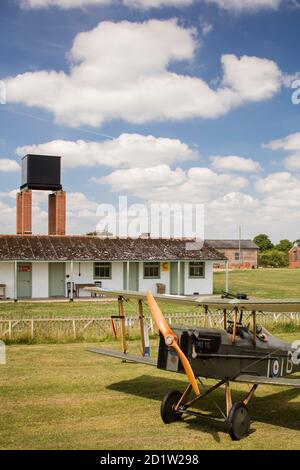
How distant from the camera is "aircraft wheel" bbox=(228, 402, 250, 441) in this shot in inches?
361

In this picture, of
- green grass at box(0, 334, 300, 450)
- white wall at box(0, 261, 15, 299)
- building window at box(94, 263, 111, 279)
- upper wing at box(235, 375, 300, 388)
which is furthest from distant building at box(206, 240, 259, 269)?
upper wing at box(235, 375, 300, 388)

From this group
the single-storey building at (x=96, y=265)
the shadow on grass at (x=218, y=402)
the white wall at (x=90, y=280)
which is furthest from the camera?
the single-storey building at (x=96, y=265)

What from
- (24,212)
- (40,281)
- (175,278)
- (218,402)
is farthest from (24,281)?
(218,402)

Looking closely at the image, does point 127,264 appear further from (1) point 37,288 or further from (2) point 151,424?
(2) point 151,424

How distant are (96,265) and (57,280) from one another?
112 inches

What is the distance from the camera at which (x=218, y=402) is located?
39.0ft

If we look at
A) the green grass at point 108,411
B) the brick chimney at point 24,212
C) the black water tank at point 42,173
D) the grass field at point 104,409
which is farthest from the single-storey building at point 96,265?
the green grass at point 108,411

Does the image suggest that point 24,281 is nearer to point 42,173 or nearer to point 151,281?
point 151,281

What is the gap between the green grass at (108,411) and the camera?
29.8 ft

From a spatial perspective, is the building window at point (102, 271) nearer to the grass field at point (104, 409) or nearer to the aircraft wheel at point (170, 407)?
the grass field at point (104, 409)

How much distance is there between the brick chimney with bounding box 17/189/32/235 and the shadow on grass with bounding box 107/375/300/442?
27941 mm

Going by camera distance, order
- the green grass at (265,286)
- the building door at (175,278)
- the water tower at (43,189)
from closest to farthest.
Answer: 1. the building door at (175,278)
2. the water tower at (43,189)
3. the green grass at (265,286)

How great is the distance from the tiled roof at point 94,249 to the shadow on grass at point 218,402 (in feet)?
72.9

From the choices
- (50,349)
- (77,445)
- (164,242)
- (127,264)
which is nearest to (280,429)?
(77,445)
